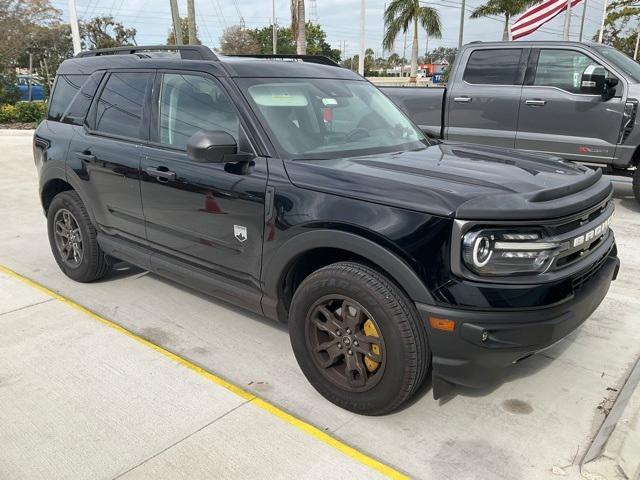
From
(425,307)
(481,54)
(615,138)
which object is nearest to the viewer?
(425,307)

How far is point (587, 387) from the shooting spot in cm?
313

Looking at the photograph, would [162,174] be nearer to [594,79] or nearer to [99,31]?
[594,79]

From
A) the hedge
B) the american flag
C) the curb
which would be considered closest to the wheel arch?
the curb

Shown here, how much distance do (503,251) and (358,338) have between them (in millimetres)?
814

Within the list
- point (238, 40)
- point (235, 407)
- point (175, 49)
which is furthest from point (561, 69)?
point (238, 40)

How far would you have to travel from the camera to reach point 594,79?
21.8ft

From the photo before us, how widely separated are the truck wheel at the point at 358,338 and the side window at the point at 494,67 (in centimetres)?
573

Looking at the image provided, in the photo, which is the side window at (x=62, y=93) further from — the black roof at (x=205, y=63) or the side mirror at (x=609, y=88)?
the side mirror at (x=609, y=88)

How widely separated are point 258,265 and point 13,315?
2210mm

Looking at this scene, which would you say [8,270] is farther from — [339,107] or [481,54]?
[481,54]

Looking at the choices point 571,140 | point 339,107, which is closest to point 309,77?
point 339,107

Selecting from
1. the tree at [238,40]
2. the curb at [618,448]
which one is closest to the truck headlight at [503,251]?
the curb at [618,448]

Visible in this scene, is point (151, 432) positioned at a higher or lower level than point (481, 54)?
lower

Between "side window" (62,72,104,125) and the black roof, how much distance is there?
88 millimetres
